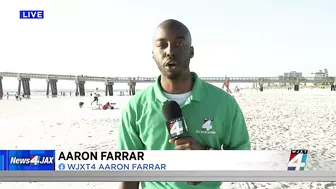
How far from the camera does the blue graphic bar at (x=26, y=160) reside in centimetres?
229

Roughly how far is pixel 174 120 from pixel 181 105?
0.13 meters

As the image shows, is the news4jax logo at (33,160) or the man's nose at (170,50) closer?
the man's nose at (170,50)

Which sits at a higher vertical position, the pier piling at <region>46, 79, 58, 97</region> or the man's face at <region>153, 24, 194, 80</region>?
the man's face at <region>153, 24, 194, 80</region>

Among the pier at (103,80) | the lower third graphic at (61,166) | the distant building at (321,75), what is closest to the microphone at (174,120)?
the pier at (103,80)

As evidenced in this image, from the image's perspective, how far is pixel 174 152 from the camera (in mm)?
1986

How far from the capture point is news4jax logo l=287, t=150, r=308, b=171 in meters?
2.29

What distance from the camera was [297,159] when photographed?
231 centimetres

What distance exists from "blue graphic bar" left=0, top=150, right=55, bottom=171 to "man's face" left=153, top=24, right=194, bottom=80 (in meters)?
1.30

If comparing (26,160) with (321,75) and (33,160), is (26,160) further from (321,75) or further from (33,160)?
(321,75)

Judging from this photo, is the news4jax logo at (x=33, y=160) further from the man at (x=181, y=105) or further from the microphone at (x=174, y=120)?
the microphone at (x=174, y=120)

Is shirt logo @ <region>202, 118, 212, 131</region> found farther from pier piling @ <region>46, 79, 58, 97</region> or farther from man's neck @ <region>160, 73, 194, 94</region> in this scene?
pier piling @ <region>46, 79, 58, 97</region>

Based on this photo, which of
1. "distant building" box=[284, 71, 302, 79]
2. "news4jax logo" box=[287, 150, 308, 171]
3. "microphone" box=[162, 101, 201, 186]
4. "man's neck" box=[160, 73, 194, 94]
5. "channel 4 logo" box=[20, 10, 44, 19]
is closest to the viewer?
"microphone" box=[162, 101, 201, 186]

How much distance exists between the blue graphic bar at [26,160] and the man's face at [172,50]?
1.30 m

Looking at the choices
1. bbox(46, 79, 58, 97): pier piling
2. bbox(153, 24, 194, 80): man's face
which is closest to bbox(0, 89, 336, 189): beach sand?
bbox(46, 79, 58, 97): pier piling
